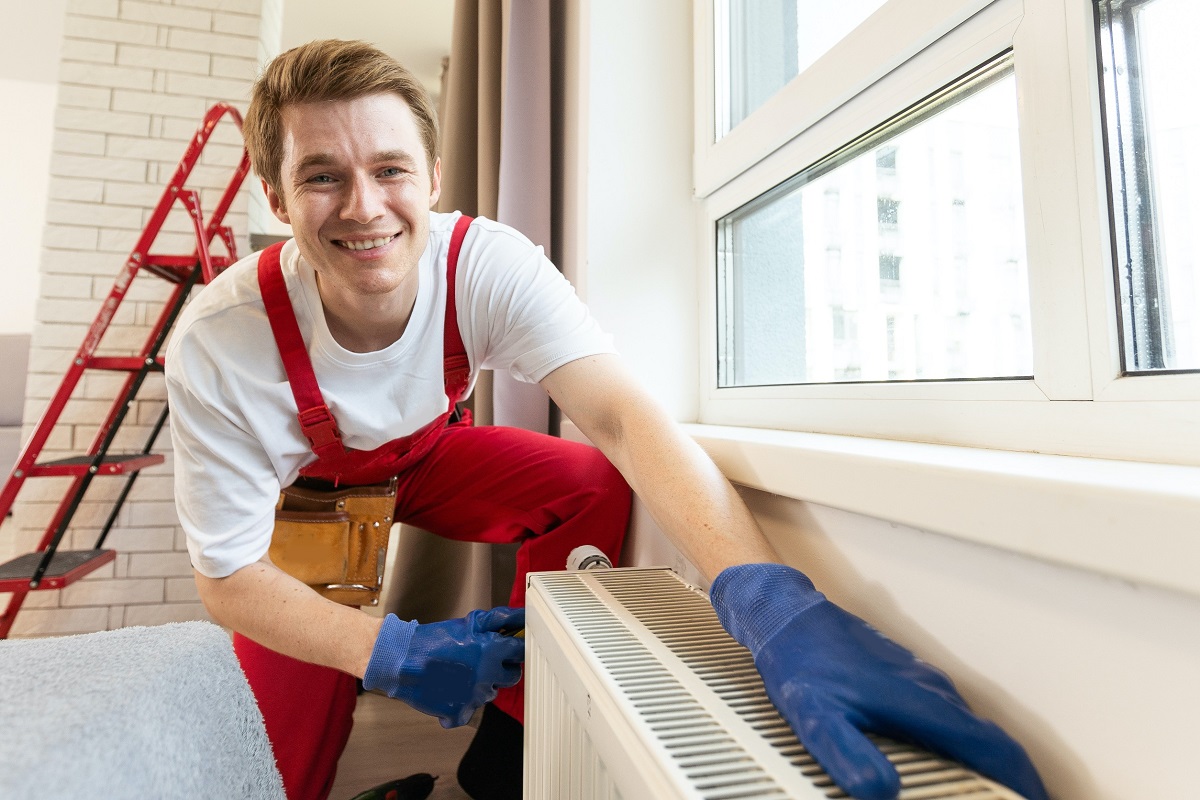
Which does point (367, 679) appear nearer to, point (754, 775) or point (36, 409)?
point (754, 775)

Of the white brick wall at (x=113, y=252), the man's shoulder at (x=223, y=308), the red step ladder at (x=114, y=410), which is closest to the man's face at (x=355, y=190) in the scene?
the man's shoulder at (x=223, y=308)

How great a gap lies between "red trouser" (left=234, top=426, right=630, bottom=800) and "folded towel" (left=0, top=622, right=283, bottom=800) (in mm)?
555

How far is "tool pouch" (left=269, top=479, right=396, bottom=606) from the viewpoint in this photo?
124cm

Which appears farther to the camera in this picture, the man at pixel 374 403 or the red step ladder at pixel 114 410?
the red step ladder at pixel 114 410

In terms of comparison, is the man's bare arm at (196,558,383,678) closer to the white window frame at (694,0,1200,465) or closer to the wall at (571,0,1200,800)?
the wall at (571,0,1200,800)

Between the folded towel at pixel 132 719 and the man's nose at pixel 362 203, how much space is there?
57cm

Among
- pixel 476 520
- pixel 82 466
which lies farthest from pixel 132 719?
pixel 82 466

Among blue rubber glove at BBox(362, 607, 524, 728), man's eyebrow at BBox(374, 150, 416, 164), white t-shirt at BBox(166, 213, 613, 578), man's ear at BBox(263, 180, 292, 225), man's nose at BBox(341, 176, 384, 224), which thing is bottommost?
blue rubber glove at BBox(362, 607, 524, 728)

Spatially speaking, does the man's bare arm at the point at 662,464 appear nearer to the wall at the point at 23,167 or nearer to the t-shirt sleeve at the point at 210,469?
the t-shirt sleeve at the point at 210,469

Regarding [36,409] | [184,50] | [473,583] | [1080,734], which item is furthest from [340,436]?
[184,50]

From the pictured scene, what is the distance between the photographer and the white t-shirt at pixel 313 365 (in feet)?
2.97

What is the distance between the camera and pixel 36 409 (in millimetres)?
2195

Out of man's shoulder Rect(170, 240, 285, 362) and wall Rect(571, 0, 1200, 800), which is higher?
man's shoulder Rect(170, 240, 285, 362)

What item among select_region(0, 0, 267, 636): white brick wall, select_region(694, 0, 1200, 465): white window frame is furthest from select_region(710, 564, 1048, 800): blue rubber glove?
select_region(0, 0, 267, 636): white brick wall
